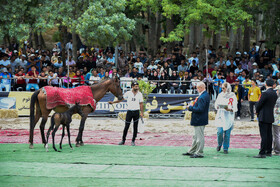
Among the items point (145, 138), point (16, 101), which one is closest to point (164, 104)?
point (145, 138)

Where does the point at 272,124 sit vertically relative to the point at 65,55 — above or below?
below

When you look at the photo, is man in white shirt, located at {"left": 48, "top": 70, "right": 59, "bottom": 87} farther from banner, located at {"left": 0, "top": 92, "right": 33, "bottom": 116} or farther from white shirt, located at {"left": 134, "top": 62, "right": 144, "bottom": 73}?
white shirt, located at {"left": 134, "top": 62, "right": 144, "bottom": 73}

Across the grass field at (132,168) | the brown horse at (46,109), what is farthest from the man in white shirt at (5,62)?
the grass field at (132,168)

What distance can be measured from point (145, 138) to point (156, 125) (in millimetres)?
3760

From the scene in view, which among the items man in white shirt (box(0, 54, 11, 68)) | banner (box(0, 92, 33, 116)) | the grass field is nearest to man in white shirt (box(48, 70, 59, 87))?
banner (box(0, 92, 33, 116))

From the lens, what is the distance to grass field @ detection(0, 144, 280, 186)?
9.26 meters

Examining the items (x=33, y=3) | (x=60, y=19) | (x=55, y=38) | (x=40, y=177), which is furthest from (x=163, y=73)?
(x=55, y=38)

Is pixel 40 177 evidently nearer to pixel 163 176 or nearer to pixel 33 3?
pixel 163 176

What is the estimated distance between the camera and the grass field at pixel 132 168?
9258mm

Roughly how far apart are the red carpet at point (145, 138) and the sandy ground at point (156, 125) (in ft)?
3.23

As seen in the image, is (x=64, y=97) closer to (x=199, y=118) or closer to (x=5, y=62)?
(x=199, y=118)

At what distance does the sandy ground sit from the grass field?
551 cm

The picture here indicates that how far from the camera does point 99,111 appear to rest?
2384cm

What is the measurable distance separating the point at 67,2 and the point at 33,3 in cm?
207
